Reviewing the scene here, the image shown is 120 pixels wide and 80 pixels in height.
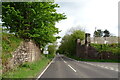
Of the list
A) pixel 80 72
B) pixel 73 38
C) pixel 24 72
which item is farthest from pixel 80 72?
pixel 73 38

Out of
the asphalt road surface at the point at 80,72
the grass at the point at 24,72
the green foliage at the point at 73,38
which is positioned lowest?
the asphalt road surface at the point at 80,72

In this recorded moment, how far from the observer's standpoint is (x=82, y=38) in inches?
3388

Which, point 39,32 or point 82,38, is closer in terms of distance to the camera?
point 39,32

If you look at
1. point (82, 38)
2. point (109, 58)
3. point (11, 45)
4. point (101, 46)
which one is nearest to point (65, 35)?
point (82, 38)

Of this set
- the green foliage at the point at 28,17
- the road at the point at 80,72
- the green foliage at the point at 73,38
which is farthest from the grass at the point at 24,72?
the green foliage at the point at 73,38

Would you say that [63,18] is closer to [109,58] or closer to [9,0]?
[9,0]

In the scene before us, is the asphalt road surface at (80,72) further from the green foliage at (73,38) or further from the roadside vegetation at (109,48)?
the green foliage at (73,38)

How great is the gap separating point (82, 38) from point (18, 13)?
65879mm

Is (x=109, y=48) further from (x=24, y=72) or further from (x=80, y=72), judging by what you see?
(x=24, y=72)

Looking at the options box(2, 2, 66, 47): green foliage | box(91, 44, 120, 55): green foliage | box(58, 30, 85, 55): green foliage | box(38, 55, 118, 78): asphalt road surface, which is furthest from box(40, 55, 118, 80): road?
box(58, 30, 85, 55): green foliage

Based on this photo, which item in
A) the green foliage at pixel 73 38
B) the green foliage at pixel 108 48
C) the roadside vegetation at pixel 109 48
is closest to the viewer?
the roadside vegetation at pixel 109 48

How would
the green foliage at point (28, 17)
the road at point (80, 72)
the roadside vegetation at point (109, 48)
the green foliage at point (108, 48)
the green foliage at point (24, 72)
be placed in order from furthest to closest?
the green foliage at point (108, 48) < the roadside vegetation at point (109, 48) < the green foliage at point (28, 17) < the road at point (80, 72) < the green foliage at point (24, 72)

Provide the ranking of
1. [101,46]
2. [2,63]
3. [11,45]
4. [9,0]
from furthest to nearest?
[101,46], [9,0], [11,45], [2,63]

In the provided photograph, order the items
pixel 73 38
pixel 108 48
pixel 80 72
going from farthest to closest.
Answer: pixel 73 38, pixel 108 48, pixel 80 72
